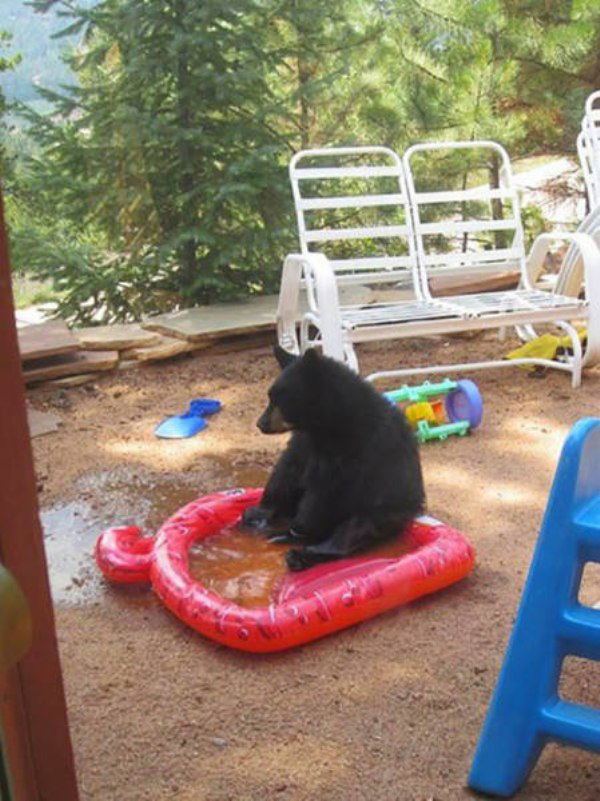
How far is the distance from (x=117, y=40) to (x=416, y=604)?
4242 mm

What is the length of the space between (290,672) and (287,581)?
0.40m

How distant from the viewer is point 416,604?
2.35 m

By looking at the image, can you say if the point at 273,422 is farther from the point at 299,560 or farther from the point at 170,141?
the point at 170,141

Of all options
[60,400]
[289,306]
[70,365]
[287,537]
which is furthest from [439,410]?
[70,365]

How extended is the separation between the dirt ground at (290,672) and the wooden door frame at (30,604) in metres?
0.59

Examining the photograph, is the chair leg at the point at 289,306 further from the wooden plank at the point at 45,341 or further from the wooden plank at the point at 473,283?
the wooden plank at the point at 473,283

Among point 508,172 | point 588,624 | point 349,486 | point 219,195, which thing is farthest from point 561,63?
point 588,624

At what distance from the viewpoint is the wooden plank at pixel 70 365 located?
4.58 m

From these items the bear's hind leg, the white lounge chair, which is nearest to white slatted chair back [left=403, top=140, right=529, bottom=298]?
the white lounge chair

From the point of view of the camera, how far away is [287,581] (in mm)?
2439

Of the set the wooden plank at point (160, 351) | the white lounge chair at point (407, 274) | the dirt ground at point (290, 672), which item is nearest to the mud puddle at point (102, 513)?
the dirt ground at point (290, 672)

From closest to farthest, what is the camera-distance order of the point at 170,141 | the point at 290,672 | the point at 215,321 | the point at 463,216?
the point at 290,672, the point at 215,321, the point at 170,141, the point at 463,216

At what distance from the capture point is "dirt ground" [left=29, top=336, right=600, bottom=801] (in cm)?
166

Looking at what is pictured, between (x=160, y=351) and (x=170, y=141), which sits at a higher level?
(x=170, y=141)
